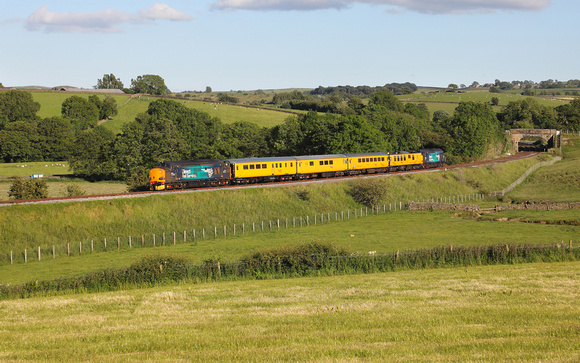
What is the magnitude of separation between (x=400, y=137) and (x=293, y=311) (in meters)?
96.1

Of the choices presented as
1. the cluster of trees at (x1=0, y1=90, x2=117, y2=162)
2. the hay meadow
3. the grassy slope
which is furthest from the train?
Answer: the cluster of trees at (x1=0, y1=90, x2=117, y2=162)

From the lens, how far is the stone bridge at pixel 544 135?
134 m

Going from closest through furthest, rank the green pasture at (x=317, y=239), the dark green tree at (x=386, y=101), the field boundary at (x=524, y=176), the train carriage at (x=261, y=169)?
1. the green pasture at (x=317, y=239)
2. the train carriage at (x=261, y=169)
3. the field boundary at (x=524, y=176)
4. the dark green tree at (x=386, y=101)

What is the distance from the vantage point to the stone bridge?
5285 inches

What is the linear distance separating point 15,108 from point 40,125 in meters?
16.5

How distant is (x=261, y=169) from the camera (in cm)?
6625

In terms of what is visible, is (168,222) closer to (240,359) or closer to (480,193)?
(240,359)

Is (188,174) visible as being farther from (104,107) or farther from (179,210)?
(104,107)

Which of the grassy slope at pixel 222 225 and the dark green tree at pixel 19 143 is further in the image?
the dark green tree at pixel 19 143

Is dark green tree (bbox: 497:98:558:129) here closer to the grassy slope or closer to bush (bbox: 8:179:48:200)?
the grassy slope

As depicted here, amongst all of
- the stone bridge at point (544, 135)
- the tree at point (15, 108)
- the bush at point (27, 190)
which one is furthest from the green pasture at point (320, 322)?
the tree at point (15, 108)

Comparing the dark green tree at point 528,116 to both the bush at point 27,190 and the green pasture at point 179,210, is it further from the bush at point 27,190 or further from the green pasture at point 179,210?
the bush at point 27,190

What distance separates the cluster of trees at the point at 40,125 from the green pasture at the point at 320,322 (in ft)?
309

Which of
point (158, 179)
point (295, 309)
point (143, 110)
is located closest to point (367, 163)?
point (158, 179)
